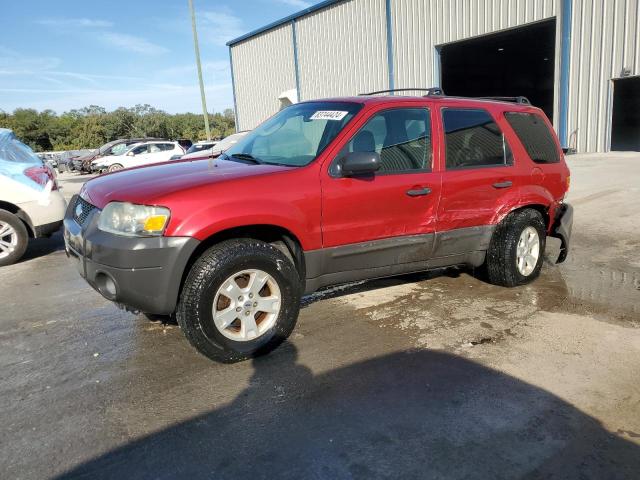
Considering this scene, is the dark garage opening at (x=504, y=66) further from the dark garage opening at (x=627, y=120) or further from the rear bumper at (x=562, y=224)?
the rear bumper at (x=562, y=224)

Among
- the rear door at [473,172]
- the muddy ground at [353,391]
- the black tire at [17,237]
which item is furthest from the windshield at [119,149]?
the rear door at [473,172]

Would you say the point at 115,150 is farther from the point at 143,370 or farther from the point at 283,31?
the point at 143,370

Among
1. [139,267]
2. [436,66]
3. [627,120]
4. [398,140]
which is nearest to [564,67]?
[436,66]

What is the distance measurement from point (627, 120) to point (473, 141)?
22694 millimetres

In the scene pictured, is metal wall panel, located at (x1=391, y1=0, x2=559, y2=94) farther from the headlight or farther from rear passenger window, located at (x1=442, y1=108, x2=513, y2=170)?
the headlight

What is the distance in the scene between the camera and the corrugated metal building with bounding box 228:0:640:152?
626 inches

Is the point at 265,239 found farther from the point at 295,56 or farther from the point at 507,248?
the point at 295,56

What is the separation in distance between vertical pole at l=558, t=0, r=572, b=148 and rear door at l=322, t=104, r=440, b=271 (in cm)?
1498

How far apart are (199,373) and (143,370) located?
41 cm

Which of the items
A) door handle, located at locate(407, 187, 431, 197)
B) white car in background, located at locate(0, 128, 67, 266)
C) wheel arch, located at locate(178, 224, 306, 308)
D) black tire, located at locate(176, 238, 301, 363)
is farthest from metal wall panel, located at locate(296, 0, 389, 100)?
black tire, located at locate(176, 238, 301, 363)

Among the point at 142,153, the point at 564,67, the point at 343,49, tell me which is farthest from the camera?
the point at 343,49

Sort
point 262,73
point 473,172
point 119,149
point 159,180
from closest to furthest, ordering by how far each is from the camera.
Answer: point 159,180, point 473,172, point 119,149, point 262,73

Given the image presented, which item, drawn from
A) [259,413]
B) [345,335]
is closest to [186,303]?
[259,413]

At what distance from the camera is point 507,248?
4672mm
